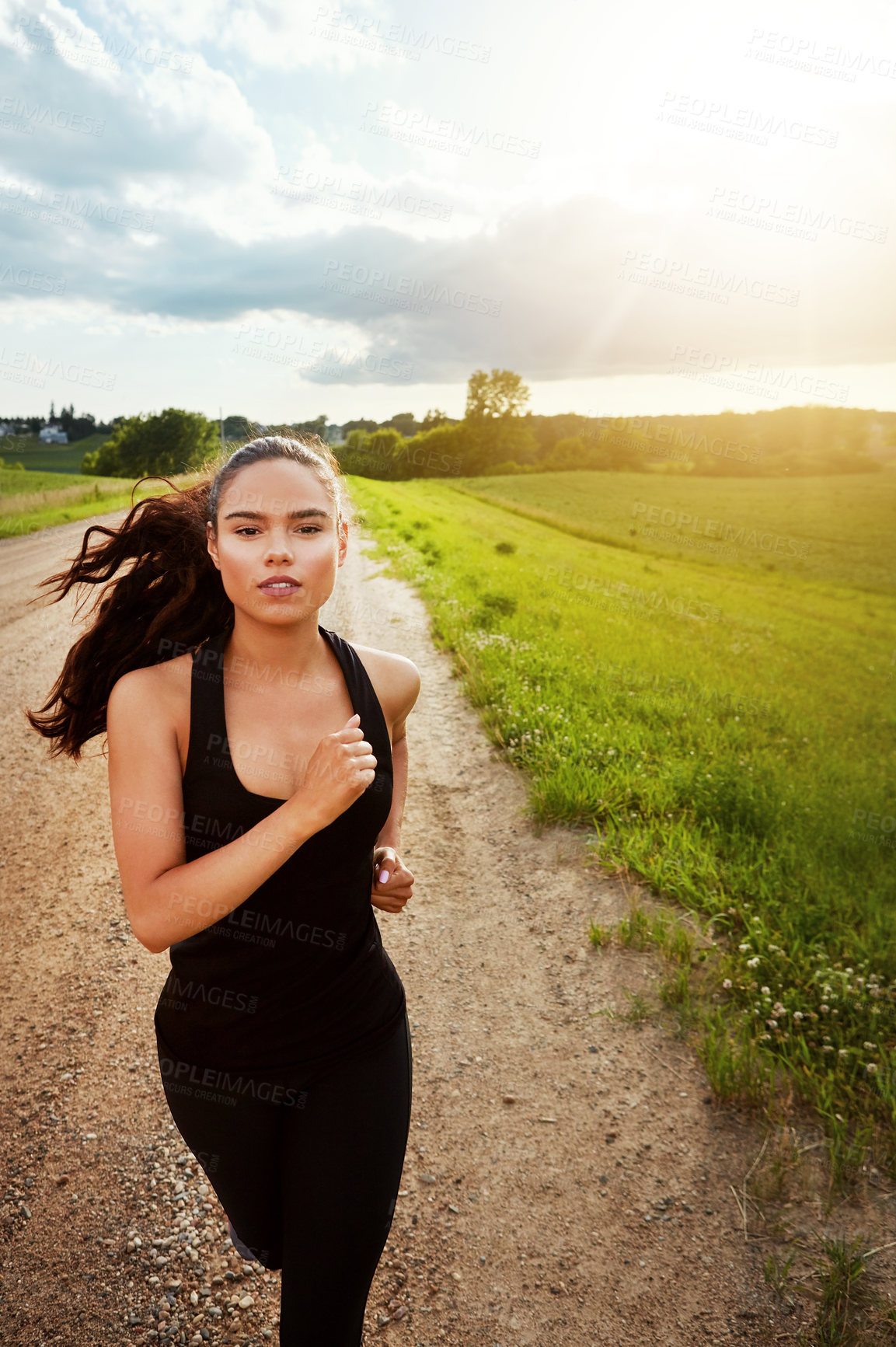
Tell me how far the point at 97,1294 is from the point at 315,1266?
50.6 inches

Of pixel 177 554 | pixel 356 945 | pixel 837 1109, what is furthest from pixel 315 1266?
pixel 837 1109

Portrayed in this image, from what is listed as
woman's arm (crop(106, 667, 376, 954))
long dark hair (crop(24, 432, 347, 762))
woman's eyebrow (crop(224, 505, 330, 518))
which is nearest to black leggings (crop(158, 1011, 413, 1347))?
woman's arm (crop(106, 667, 376, 954))

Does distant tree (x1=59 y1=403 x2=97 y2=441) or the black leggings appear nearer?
the black leggings

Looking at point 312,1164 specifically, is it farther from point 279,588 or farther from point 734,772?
point 734,772

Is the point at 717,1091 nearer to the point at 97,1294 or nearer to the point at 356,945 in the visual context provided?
the point at 356,945

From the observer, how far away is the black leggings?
180 cm

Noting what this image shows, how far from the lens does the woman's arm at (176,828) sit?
162cm

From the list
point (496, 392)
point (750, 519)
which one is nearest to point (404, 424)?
point (496, 392)

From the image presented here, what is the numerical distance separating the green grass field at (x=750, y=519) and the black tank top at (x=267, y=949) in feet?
92.0

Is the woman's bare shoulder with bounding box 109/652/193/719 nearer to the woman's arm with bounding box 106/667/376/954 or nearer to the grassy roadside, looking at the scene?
the woman's arm with bounding box 106/667/376/954

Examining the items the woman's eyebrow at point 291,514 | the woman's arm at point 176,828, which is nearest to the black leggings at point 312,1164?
the woman's arm at point 176,828

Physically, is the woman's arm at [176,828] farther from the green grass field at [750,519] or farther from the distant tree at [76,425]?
the distant tree at [76,425]

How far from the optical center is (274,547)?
1.96m

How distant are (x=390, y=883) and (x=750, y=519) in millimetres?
41633
